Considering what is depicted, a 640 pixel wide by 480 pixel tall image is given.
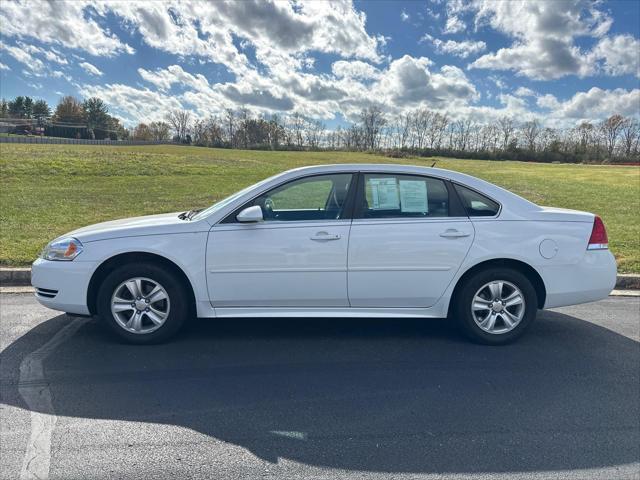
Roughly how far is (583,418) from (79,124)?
12433 centimetres

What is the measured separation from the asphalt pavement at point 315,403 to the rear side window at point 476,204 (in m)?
1.19

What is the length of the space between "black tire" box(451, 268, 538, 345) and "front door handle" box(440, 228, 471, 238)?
385mm

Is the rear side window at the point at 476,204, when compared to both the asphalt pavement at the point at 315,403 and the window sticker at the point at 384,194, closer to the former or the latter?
the window sticker at the point at 384,194

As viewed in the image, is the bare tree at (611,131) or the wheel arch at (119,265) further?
the bare tree at (611,131)

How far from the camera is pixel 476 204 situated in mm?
3863

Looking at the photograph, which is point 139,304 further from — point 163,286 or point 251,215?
point 251,215

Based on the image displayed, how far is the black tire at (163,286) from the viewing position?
3.65 metres

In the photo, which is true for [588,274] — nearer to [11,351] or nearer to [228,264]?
[228,264]

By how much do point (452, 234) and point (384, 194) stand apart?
68 centimetres

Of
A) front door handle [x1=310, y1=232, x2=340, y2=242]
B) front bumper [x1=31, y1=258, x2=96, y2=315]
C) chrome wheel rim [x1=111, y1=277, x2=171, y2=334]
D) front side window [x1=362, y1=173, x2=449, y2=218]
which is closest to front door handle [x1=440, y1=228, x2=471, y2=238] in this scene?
front side window [x1=362, y1=173, x2=449, y2=218]

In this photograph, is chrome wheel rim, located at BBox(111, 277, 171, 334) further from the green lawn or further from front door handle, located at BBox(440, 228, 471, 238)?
the green lawn

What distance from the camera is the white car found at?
3.64 metres

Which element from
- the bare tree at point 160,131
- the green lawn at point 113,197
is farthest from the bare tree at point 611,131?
the bare tree at point 160,131

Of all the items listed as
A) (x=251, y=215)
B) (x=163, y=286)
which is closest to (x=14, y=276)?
(x=163, y=286)
